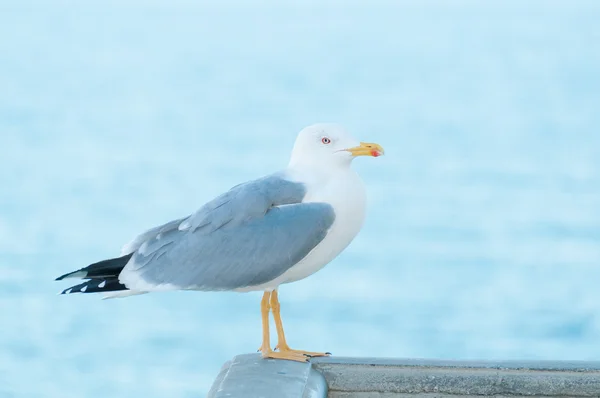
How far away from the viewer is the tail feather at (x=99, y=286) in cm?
182

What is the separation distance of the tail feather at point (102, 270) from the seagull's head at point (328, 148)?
1.65 ft

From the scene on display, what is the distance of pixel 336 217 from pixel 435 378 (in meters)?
0.43

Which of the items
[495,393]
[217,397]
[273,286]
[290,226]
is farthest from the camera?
[273,286]

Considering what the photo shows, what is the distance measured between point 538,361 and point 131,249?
101 cm

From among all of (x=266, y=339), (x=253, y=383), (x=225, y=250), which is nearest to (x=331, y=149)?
(x=225, y=250)

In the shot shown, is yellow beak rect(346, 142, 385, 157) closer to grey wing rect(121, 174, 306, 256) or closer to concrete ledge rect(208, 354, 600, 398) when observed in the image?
grey wing rect(121, 174, 306, 256)

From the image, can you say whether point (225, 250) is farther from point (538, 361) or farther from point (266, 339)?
point (538, 361)

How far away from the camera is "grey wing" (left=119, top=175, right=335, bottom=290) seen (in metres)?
1.78

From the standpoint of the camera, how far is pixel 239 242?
180 centimetres

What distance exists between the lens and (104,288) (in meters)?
1.83

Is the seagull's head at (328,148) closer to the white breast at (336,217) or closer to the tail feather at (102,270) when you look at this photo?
the white breast at (336,217)

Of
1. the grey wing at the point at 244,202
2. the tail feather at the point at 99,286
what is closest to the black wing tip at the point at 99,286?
the tail feather at the point at 99,286

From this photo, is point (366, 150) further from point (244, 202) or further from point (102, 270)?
point (102, 270)

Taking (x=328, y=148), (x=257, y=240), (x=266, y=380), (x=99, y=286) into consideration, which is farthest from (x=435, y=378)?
(x=99, y=286)
